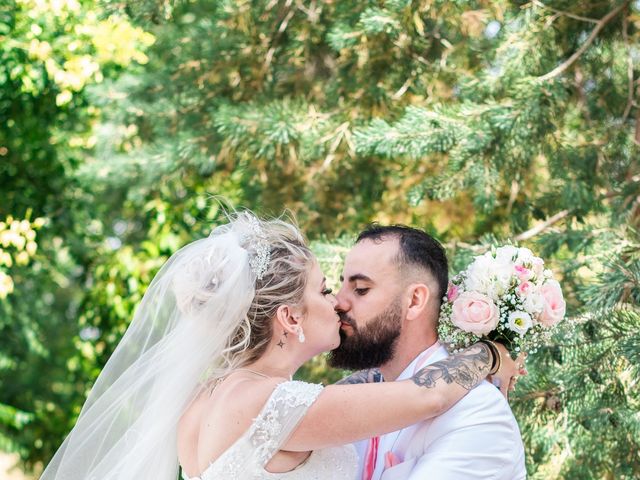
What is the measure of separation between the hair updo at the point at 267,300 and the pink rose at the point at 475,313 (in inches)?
20.8

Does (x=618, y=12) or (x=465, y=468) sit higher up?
(x=618, y=12)

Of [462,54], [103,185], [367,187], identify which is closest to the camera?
[462,54]

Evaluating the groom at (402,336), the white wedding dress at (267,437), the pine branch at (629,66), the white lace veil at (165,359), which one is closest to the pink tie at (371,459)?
the groom at (402,336)

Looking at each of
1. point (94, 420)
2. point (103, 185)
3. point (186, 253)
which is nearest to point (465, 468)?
point (186, 253)

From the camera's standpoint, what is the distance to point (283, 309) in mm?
3049

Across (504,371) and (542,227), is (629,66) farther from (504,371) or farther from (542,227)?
(504,371)

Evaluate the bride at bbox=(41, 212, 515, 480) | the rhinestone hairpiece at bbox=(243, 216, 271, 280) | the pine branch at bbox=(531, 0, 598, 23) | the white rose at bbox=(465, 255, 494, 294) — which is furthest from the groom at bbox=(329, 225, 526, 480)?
the pine branch at bbox=(531, 0, 598, 23)

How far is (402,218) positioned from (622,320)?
8.51 feet

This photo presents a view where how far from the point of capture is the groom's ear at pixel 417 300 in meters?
3.31

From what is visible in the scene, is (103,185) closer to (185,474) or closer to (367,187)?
(367,187)

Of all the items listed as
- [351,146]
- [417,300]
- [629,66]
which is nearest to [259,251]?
[417,300]

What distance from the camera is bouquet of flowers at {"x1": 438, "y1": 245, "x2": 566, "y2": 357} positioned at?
3.02m

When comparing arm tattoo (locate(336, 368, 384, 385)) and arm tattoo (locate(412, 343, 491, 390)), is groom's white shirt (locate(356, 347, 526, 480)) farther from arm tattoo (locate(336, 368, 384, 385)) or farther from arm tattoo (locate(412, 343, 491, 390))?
arm tattoo (locate(336, 368, 384, 385))

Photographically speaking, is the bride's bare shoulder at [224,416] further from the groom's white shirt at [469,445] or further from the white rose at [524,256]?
the white rose at [524,256]
